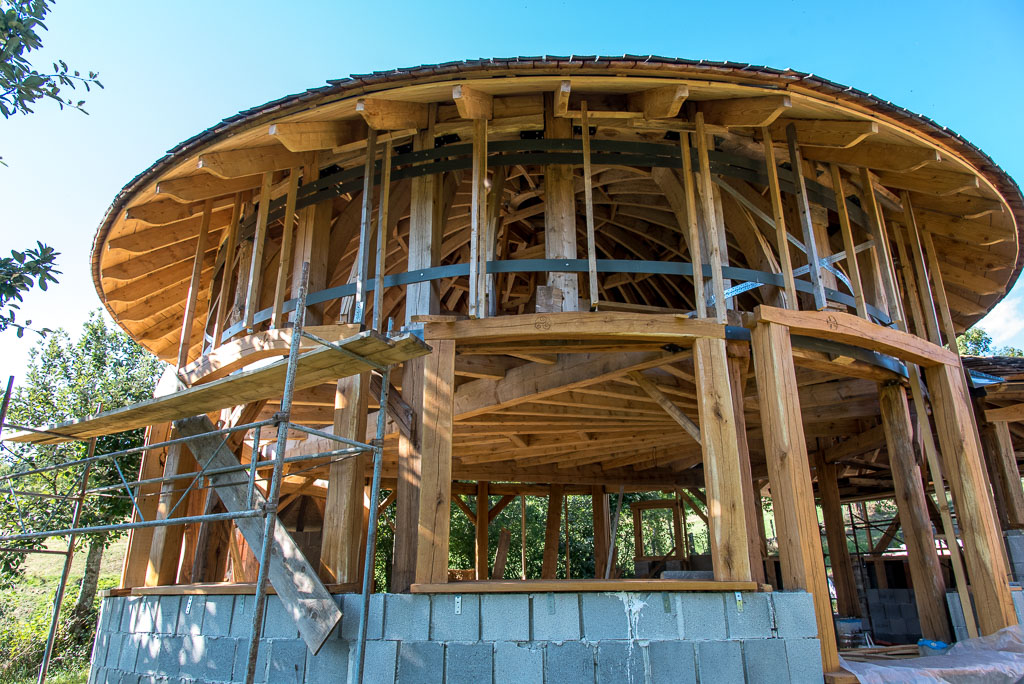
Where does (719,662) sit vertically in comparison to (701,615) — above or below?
below

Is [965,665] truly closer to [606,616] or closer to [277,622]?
[606,616]

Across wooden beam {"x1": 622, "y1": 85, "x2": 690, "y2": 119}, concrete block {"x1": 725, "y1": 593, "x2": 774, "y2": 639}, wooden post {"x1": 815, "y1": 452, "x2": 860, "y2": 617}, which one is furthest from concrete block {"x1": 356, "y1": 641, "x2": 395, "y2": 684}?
wooden post {"x1": 815, "y1": 452, "x2": 860, "y2": 617}

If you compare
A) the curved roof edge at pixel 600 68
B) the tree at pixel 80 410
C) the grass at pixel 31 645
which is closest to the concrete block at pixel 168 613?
the curved roof edge at pixel 600 68

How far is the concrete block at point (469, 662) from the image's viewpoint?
16.5ft

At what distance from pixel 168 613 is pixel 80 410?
13.5 m

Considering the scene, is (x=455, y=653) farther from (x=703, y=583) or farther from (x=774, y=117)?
(x=774, y=117)

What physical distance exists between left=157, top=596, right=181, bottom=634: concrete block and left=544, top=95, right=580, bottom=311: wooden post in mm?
4461

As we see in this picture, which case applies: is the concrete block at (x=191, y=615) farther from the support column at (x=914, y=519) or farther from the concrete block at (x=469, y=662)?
the support column at (x=914, y=519)

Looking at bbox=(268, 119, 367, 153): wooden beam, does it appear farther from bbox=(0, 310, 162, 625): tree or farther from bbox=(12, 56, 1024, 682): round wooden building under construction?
bbox=(0, 310, 162, 625): tree

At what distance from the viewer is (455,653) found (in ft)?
16.7

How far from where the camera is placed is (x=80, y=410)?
17562mm

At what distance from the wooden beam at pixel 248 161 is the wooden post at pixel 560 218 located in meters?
2.98

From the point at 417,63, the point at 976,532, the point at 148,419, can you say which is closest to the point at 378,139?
the point at 417,63

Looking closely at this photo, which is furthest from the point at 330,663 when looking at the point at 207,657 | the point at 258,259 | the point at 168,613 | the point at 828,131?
the point at 828,131
